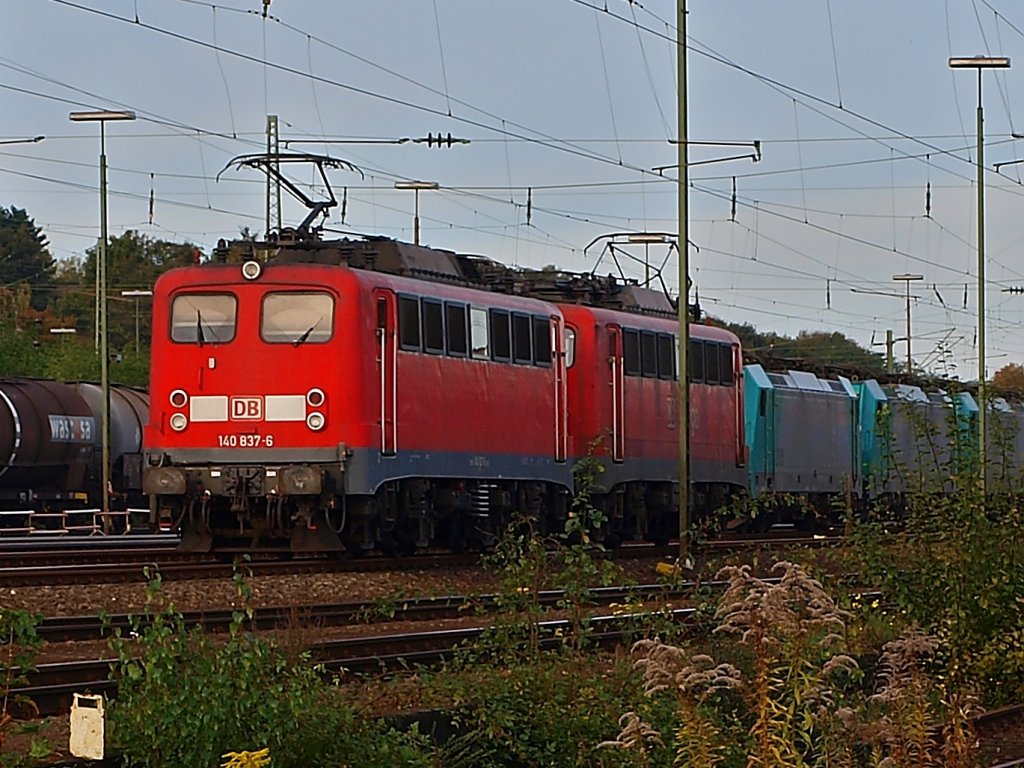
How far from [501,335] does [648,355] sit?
4.37 metres

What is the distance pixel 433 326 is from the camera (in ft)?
72.9

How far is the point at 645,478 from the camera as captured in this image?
27.1m

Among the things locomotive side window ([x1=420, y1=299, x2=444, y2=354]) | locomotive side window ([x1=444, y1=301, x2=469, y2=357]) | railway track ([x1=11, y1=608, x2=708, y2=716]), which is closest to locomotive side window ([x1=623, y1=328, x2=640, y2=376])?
locomotive side window ([x1=444, y1=301, x2=469, y2=357])

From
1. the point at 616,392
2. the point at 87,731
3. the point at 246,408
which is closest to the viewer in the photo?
the point at 87,731

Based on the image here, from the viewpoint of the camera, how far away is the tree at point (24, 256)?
102062 millimetres

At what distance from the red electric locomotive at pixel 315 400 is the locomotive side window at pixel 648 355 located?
4.64m

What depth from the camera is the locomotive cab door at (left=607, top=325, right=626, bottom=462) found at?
2608cm

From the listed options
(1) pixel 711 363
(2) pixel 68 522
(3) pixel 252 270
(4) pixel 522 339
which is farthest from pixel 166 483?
(2) pixel 68 522

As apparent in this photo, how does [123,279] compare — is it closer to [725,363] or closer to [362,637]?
[725,363]

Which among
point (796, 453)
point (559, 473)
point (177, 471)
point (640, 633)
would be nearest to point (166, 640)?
point (640, 633)

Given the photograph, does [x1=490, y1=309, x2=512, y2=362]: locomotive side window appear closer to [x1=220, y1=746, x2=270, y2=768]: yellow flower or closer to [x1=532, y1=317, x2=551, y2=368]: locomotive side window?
[x1=532, y1=317, x2=551, y2=368]: locomotive side window

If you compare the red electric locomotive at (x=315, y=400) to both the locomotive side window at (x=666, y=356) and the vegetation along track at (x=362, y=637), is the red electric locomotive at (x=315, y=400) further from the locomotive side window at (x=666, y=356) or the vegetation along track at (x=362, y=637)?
the locomotive side window at (x=666, y=356)

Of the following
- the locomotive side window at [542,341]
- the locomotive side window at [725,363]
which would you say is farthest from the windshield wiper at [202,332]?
the locomotive side window at [725,363]

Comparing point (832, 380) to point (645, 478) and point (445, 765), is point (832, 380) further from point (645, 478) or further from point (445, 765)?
point (445, 765)
